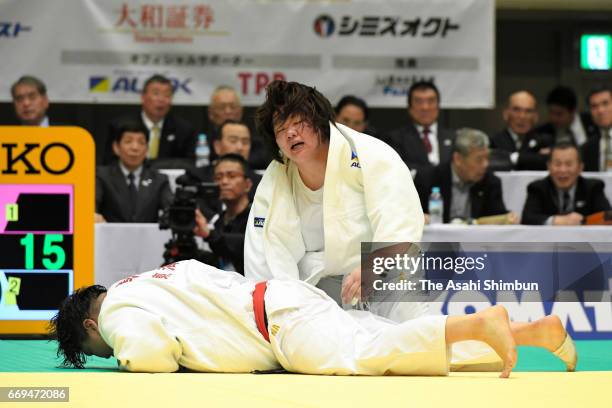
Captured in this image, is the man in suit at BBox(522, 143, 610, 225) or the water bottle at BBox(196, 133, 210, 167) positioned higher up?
the water bottle at BBox(196, 133, 210, 167)

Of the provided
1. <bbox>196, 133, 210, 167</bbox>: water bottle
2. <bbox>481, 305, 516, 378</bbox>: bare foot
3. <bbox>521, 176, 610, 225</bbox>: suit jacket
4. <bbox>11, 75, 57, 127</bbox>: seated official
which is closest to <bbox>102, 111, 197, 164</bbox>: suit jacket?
<bbox>196, 133, 210, 167</bbox>: water bottle

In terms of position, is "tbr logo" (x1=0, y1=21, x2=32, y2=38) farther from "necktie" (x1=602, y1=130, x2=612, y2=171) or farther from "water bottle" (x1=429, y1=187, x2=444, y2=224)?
"necktie" (x1=602, y1=130, x2=612, y2=171)

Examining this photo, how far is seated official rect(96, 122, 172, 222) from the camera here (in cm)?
688

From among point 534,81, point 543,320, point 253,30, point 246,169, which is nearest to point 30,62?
point 253,30

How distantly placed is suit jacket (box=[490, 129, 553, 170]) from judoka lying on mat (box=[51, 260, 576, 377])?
4.33 m

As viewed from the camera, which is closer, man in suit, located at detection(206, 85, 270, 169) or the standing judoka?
the standing judoka

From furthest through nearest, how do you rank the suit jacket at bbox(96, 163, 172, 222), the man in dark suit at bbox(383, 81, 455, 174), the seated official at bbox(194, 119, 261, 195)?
the man in dark suit at bbox(383, 81, 455, 174) < the seated official at bbox(194, 119, 261, 195) < the suit jacket at bbox(96, 163, 172, 222)

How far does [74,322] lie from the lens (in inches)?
155

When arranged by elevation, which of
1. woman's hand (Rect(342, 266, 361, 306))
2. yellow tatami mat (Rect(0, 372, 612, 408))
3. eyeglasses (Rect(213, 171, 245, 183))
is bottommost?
yellow tatami mat (Rect(0, 372, 612, 408))

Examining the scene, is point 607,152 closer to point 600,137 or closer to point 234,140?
point 600,137

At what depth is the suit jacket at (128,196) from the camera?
22.5 feet

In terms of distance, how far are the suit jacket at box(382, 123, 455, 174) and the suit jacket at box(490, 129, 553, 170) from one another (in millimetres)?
443

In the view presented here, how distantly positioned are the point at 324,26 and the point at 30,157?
3.94m

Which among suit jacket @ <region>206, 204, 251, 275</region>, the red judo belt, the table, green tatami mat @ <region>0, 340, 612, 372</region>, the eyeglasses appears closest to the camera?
the red judo belt
